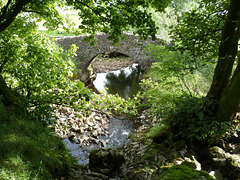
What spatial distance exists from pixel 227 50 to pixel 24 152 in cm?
511

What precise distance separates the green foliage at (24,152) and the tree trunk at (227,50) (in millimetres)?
4263

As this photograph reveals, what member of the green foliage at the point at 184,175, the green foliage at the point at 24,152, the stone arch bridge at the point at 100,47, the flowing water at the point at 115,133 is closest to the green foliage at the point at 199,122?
the flowing water at the point at 115,133

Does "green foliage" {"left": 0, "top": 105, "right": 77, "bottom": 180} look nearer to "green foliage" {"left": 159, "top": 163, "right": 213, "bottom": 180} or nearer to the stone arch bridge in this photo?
"green foliage" {"left": 159, "top": 163, "right": 213, "bottom": 180}

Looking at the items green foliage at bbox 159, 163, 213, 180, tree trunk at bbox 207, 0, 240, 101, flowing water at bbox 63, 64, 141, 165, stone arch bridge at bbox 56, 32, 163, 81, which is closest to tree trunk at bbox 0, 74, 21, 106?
flowing water at bbox 63, 64, 141, 165

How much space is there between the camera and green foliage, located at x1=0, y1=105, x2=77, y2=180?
2339 mm

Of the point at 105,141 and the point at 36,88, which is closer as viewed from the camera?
the point at 36,88

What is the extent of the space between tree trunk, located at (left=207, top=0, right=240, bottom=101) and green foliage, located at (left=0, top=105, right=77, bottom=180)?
168 inches

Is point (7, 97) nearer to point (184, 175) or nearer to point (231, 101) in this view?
point (184, 175)

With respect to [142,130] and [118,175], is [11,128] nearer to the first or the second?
[118,175]

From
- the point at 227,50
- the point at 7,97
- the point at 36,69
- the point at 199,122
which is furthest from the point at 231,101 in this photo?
the point at 7,97

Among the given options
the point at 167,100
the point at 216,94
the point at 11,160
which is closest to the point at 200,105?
the point at 216,94

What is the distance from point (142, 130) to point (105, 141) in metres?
1.81

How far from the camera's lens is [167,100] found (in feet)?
17.2

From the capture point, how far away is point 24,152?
285 centimetres
